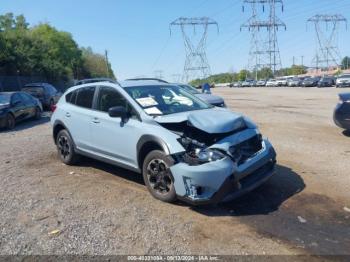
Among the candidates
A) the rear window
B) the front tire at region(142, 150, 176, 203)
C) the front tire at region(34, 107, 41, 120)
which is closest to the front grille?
the front tire at region(142, 150, 176, 203)

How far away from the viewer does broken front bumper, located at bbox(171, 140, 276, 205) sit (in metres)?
4.70

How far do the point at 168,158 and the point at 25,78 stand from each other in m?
34.1

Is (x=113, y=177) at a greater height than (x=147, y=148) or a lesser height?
lesser

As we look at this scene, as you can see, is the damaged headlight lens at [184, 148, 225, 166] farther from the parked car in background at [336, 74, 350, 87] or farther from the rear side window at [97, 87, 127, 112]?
the parked car in background at [336, 74, 350, 87]

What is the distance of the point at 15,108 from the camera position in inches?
576

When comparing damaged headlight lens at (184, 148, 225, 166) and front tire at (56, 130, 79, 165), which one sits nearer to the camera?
damaged headlight lens at (184, 148, 225, 166)

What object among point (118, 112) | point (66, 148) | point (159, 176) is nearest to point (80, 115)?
point (66, 148)

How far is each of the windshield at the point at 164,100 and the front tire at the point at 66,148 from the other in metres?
1.96

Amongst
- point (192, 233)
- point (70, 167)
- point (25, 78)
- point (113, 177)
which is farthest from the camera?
point (25, 78)

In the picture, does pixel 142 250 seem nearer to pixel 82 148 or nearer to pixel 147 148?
pixel 147 148

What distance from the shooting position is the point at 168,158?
197 inches

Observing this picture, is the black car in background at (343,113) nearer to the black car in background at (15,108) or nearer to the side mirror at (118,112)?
the side mirror at (118,112)

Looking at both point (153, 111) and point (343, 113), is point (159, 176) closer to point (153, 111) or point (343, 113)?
point (153, 111)

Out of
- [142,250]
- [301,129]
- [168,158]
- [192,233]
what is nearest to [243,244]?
[192,233]
